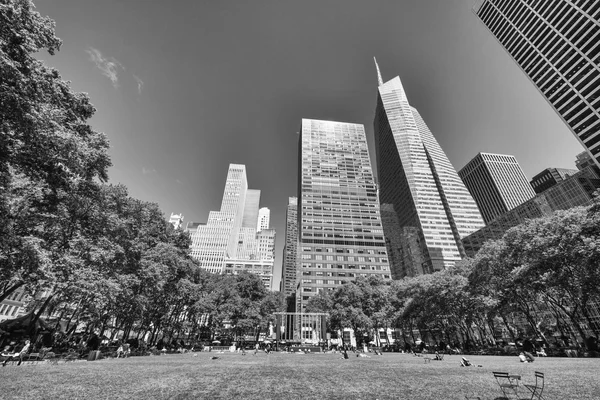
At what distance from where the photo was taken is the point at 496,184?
548 ft

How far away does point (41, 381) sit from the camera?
10594mm

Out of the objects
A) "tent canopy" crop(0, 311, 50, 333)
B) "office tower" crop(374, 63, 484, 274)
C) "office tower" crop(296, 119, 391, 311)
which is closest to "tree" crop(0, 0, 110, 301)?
"tent canopy" crop(0, 311, 50, 333)

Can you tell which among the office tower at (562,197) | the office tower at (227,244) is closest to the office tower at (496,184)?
the office tower at (562,197)

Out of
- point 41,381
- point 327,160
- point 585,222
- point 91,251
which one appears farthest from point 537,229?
point 327,160

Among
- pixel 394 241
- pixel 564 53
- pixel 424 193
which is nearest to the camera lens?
pixel 564 53

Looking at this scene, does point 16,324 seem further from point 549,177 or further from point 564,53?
point 549,177

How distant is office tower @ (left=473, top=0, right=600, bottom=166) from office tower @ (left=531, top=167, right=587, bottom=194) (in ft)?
351

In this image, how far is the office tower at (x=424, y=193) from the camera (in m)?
134

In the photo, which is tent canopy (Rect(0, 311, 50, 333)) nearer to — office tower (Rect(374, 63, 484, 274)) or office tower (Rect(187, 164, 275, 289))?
office tower (Rect(187, 164, 275, 289))

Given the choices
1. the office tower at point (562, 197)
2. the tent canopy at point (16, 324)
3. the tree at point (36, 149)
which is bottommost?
the tent canopy at point (16, 324)

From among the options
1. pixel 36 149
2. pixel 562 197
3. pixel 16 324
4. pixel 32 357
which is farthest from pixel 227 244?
pixel 562 197

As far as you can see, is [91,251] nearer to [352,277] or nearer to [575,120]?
[352,277]

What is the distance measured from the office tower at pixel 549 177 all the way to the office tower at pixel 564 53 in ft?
351

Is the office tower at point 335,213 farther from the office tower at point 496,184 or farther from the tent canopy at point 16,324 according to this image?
the office tower at point 496,184
